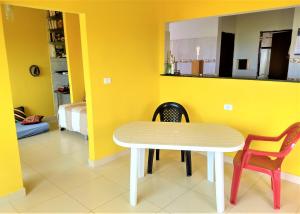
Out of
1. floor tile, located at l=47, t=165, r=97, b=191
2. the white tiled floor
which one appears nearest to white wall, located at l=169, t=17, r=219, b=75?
the white tiled floor

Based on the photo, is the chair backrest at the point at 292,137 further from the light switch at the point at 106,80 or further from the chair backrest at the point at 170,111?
the light switch at the point at 106,80

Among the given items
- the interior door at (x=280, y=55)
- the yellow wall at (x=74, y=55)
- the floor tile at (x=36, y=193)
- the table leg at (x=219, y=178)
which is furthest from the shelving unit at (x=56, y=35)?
the interior door at (x=280, y=55)

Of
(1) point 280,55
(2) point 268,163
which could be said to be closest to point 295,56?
(1) point 280,55

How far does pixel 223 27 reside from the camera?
5.05 m

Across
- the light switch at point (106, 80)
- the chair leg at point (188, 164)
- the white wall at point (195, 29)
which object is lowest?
the chair leg at point (188, 164)

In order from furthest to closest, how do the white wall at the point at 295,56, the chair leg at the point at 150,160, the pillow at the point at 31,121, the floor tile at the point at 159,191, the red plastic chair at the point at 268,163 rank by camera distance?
the pillow at the point at 31,121 → the white wall at the point at 295,56 → the chair leg at the point at 150,160 → the floor tile at the point at 159,191 → the red plastic chair at the point at 268,163

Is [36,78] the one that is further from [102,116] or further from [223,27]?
[223,27]

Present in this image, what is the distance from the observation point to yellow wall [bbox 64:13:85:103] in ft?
14.0

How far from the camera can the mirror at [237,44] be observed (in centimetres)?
493

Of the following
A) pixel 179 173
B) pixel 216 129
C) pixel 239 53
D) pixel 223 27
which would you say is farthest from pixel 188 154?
pixel 239 53

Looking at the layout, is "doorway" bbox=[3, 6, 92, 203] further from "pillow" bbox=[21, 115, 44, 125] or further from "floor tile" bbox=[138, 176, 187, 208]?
"floor tile" bbox=[138, 176, 187, 208]

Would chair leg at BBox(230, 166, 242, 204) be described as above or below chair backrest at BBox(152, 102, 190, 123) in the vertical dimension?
below

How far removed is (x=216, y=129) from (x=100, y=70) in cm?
159

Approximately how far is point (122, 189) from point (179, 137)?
0.93m
